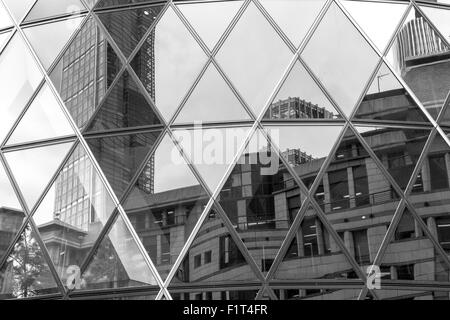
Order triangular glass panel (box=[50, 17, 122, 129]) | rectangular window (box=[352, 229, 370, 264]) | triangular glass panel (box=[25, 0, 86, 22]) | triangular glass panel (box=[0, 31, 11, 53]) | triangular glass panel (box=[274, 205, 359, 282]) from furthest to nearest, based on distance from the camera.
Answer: triangular glass panel (box=[0, 31, 11, 53]) → triangular glass panel (box=[25, 0, 86, 22]) → triangular glass panel (box=[50, 17, 122, 129]) → rectangular window (box=[352, 229, 370, 264]) → triangular glass panel (box=[274, 205, 359, 282])

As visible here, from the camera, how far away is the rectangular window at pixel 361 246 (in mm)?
13945

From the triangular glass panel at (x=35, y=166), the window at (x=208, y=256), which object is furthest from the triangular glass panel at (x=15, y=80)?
the window at (x=208, y=256)

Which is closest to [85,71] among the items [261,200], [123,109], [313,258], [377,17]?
[123,109]

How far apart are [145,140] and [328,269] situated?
5044 mm

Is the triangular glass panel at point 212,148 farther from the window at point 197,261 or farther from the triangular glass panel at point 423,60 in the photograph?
the triangular glass panel at point 423,60

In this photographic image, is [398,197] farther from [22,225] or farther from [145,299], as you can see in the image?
[22,225]

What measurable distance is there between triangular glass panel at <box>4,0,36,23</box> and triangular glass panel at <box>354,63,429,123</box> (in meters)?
9.09

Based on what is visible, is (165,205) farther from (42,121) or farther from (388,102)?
(388,102)

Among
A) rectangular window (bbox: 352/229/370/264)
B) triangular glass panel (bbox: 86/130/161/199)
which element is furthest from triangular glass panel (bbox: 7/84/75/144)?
rectangular window (bbox: 352/229/370/264)

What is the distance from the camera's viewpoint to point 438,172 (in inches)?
579

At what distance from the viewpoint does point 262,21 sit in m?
15.6

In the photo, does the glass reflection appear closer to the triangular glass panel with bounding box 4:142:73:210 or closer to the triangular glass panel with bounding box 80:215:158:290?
the triangular glass panel with bounding box 80:215:158:290

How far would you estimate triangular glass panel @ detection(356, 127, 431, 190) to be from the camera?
14.6 m
